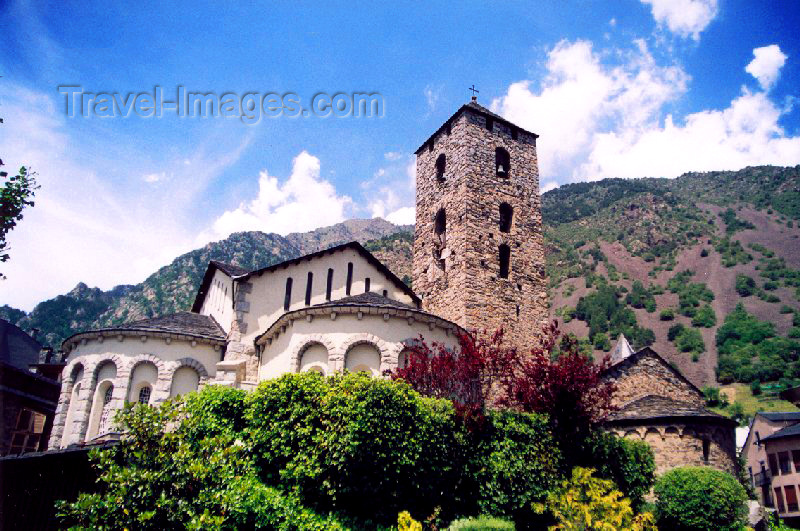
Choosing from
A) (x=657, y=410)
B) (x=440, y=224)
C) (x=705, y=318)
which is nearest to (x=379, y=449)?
(x=657, y=410)

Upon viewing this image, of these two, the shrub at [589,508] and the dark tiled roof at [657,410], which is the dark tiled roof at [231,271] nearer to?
the shrub at [589,508]

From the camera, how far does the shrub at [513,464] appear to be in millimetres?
14398

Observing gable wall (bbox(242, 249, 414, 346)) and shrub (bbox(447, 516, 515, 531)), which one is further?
gable wall (bbox(242, 249, 414, 346))

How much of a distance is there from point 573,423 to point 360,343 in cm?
681

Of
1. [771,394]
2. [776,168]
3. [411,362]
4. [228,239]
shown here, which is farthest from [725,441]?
[776,168]

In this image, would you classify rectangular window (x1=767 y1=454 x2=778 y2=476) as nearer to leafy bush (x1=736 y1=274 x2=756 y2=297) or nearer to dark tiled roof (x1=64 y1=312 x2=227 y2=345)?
dark tiled roof (x1=64 y1=312 x2=227 y2=345)

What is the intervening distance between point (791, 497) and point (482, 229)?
30.0 meters

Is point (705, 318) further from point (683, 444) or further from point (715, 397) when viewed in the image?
point (683, 444)

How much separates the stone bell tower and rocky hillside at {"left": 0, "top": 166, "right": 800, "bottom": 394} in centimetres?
4184

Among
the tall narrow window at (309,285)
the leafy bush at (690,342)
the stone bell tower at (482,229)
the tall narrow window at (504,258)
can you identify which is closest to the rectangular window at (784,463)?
the stone bell tower at (482,229)

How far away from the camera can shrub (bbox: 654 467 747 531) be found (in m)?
17.3

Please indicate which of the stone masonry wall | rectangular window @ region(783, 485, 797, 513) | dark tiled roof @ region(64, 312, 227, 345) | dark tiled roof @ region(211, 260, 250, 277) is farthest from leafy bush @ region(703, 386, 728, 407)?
dark tiled roof @ region(64, 312, 227, 345)

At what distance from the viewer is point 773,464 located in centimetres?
3753

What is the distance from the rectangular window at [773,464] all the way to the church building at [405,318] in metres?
20.6
